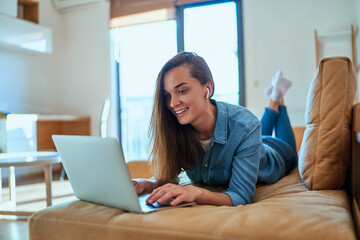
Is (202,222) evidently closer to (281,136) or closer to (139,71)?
(281,136)

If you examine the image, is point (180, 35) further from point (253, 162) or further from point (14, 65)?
point (253, 162)

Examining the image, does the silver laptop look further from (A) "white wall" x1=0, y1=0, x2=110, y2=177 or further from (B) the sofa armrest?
(A) "white wall" x1=0, y1=0, x2=110, y2=177

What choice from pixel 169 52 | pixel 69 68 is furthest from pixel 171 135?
pixel 69 68

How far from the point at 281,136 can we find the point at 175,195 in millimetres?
1326

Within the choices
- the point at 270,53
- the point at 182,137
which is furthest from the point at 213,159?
the point at 270,53

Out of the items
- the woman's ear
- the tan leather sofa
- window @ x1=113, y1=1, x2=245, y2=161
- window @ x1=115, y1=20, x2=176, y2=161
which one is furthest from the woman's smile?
window @ x1=115, y1=20, x2=176, y2=161

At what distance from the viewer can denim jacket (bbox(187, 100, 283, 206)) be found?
1.04 metres

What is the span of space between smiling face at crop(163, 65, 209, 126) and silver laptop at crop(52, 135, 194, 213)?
13.9 inches

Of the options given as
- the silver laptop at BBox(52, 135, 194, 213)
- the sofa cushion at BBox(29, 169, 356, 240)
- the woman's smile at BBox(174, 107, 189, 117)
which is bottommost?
the sofa cushion at BBox(29, 169, 356, 240)

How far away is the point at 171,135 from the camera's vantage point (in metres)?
1.22

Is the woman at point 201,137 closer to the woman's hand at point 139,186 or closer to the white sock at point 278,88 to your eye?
the woman's hand at point 139,186

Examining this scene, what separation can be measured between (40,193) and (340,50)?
11.3 ft

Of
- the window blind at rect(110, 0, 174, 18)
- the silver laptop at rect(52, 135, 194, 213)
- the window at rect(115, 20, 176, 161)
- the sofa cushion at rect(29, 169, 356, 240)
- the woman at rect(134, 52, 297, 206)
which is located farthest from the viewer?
the window at rect(115, 20, 176, 161)

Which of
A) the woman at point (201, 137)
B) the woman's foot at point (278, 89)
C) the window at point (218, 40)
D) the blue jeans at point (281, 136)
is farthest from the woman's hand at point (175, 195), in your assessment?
the window at point (218, 40)
